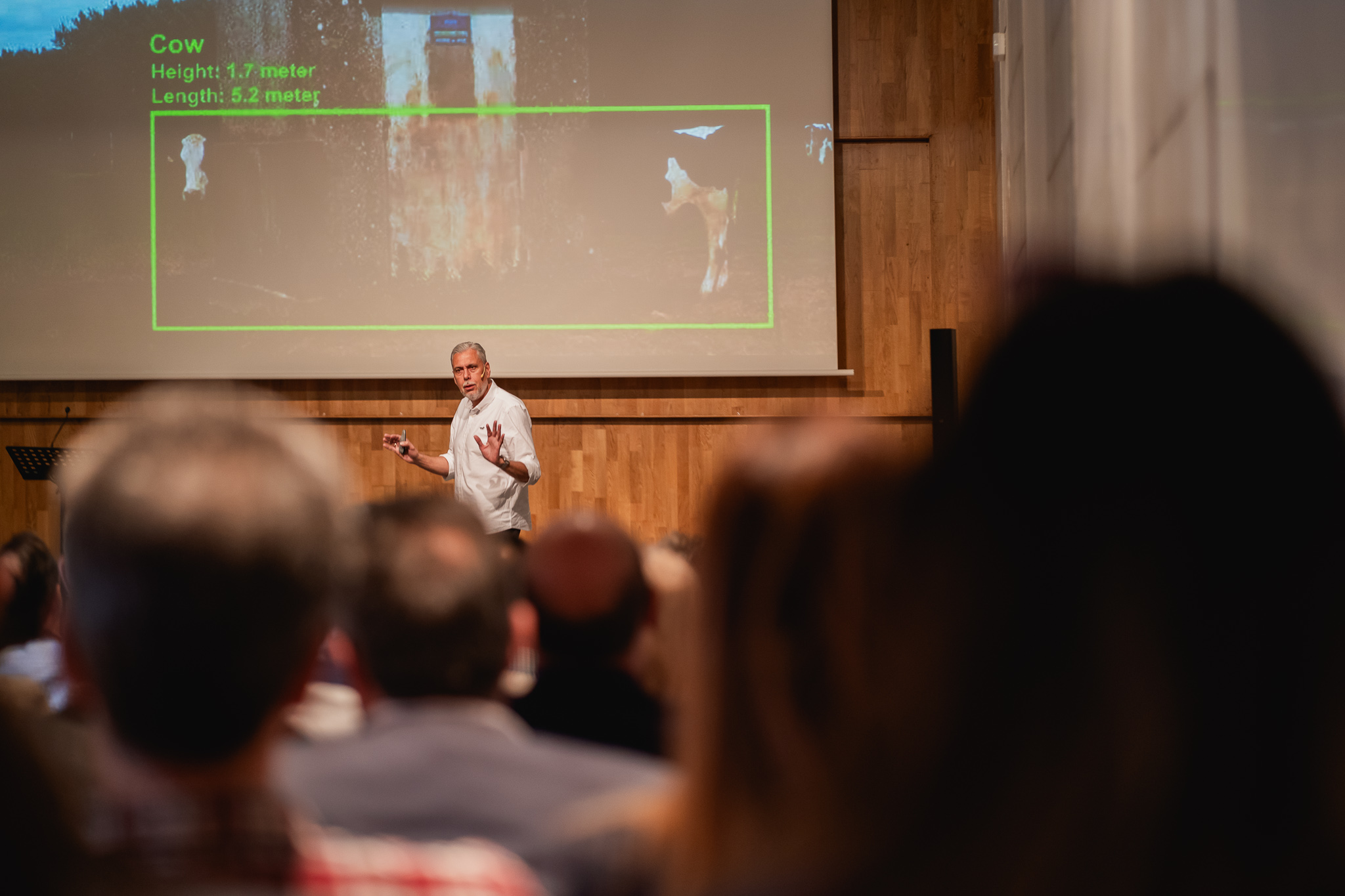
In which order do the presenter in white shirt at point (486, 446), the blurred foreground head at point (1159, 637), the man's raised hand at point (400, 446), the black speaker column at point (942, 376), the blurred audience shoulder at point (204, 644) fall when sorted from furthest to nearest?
the black speaker column at point (942, 376), the presenter in white shirt at point (486, 446), the man's raised hand at point (400, 446), the blurred audience shoulder at point (204, 644), the blurred foreground head at point (1159, 637)

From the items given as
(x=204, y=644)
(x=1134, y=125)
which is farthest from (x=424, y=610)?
(x=1134, y=125)

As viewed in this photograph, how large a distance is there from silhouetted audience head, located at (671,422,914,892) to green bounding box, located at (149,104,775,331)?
553 centimetres

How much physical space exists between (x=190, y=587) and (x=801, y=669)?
14.8 inches

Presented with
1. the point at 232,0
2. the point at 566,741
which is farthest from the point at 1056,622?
the point at 232,0

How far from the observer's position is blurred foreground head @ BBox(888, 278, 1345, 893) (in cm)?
51

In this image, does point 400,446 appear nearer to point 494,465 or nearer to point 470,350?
point 494,465

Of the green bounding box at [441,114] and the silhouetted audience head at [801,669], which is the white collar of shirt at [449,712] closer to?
the silhouetted audience head at [801,669]

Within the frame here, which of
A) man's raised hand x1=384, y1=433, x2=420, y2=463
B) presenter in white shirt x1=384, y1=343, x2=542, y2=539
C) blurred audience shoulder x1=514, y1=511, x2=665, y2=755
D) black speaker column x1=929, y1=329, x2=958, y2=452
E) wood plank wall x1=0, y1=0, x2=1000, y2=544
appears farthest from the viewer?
wood plank wall x1=0, y1=0, x2=1000, y2=544

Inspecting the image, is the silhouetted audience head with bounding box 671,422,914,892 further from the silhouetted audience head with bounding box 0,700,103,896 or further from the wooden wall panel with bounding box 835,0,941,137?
the wooden wall panel with bounding box 835,0,941,137

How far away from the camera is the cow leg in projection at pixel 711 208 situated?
6031 mm

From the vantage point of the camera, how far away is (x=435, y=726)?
1.13m

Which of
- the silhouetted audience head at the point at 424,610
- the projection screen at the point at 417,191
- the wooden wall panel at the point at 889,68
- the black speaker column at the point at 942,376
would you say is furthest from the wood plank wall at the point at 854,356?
the silhouetted audience head at the point at 424,610

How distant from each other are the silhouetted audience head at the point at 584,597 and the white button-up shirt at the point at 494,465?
11.4 ft

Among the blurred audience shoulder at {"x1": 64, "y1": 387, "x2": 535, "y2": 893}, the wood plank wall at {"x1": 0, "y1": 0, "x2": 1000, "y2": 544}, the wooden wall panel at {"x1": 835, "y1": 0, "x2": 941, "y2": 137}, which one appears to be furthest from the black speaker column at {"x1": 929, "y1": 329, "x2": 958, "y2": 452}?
the blurred audience shoulder at {"x1": 64, "y1": 387, "x2": 535, "y2": 893}
